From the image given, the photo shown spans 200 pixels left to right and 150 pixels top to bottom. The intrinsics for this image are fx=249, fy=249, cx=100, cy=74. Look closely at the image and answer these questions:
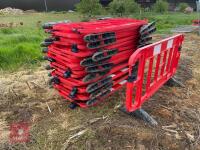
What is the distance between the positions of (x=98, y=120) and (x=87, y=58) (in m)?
0.84

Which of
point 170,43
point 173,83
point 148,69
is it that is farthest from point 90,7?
point 148,69

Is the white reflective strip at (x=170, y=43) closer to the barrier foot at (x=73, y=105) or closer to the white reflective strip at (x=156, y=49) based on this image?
the white reflective strip at (x=156, y=49)

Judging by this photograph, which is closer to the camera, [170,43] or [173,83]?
[170,43]

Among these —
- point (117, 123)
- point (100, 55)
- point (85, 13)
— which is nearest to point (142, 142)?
point (117, 123)

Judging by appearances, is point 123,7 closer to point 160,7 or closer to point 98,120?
point 160,7

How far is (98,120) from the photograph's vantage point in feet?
10.9

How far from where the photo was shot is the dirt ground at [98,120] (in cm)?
295


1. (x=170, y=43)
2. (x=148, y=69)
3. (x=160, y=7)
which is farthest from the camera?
(x=160, y=7)

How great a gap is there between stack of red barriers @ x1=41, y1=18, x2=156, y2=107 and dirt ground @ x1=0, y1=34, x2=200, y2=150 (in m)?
0.26

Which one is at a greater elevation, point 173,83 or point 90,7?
point 90,7

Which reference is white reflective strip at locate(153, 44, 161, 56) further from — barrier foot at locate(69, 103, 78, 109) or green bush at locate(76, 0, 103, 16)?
green bush at locate(76, 0, 103, 16)

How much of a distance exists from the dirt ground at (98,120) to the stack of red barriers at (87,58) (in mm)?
255

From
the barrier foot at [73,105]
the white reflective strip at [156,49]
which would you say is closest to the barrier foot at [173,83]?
the white reflective strip at [156,49]

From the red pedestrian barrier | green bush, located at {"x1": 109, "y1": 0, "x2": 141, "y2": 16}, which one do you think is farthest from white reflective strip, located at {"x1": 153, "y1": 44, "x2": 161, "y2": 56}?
green bush, located at {"x1": 109, "y1": 0, "x2": 141, "y2": 16}
